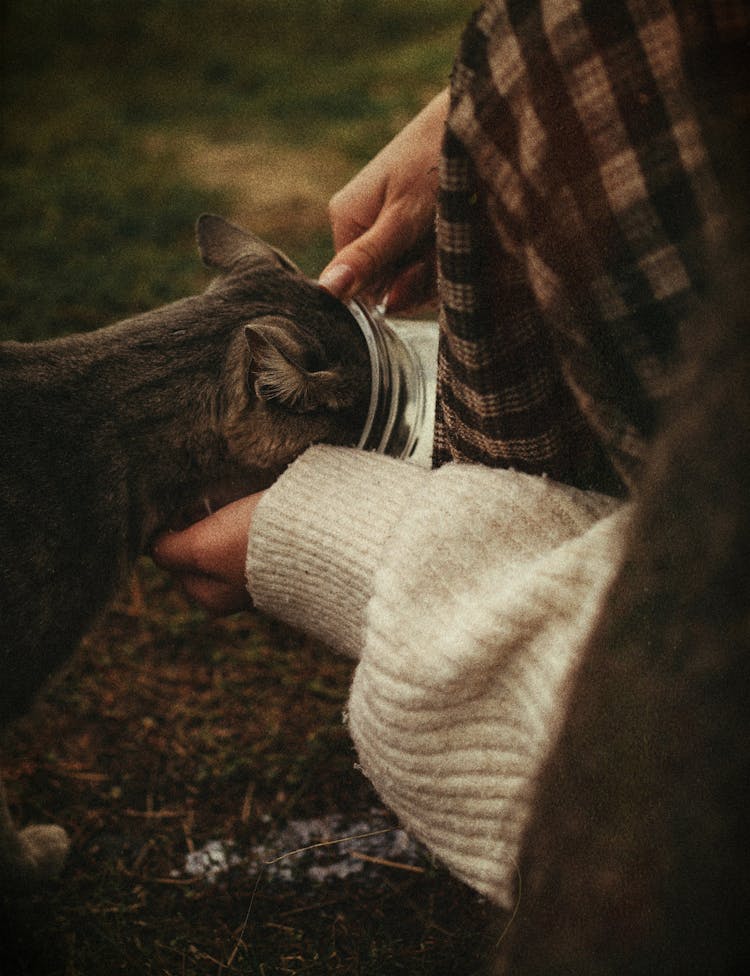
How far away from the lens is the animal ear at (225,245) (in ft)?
6.85

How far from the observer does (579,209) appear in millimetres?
1054

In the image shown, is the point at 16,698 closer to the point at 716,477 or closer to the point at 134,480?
the point at 134,480

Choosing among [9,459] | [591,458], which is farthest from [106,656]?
[591,458]

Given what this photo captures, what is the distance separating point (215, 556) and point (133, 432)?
326mm

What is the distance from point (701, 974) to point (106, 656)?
6.49 ft

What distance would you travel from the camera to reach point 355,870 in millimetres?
1795

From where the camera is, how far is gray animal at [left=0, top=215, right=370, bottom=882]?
1.60m

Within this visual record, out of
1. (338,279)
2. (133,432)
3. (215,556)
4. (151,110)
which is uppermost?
→ (151,110)

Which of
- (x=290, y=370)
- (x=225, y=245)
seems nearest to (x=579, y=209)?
(x=290, y=370)

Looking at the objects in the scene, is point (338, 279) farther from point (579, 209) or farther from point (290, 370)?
point (579, 209)

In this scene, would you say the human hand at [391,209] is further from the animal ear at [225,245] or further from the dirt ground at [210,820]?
the dirt ground at [210,820]

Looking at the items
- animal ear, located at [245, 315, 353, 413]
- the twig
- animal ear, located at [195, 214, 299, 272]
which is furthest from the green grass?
the twig

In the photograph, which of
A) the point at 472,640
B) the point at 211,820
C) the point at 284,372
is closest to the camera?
the point at 472,640

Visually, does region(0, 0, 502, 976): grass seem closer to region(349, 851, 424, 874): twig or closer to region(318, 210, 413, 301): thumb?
region(349, 851, 424, 874): twig
